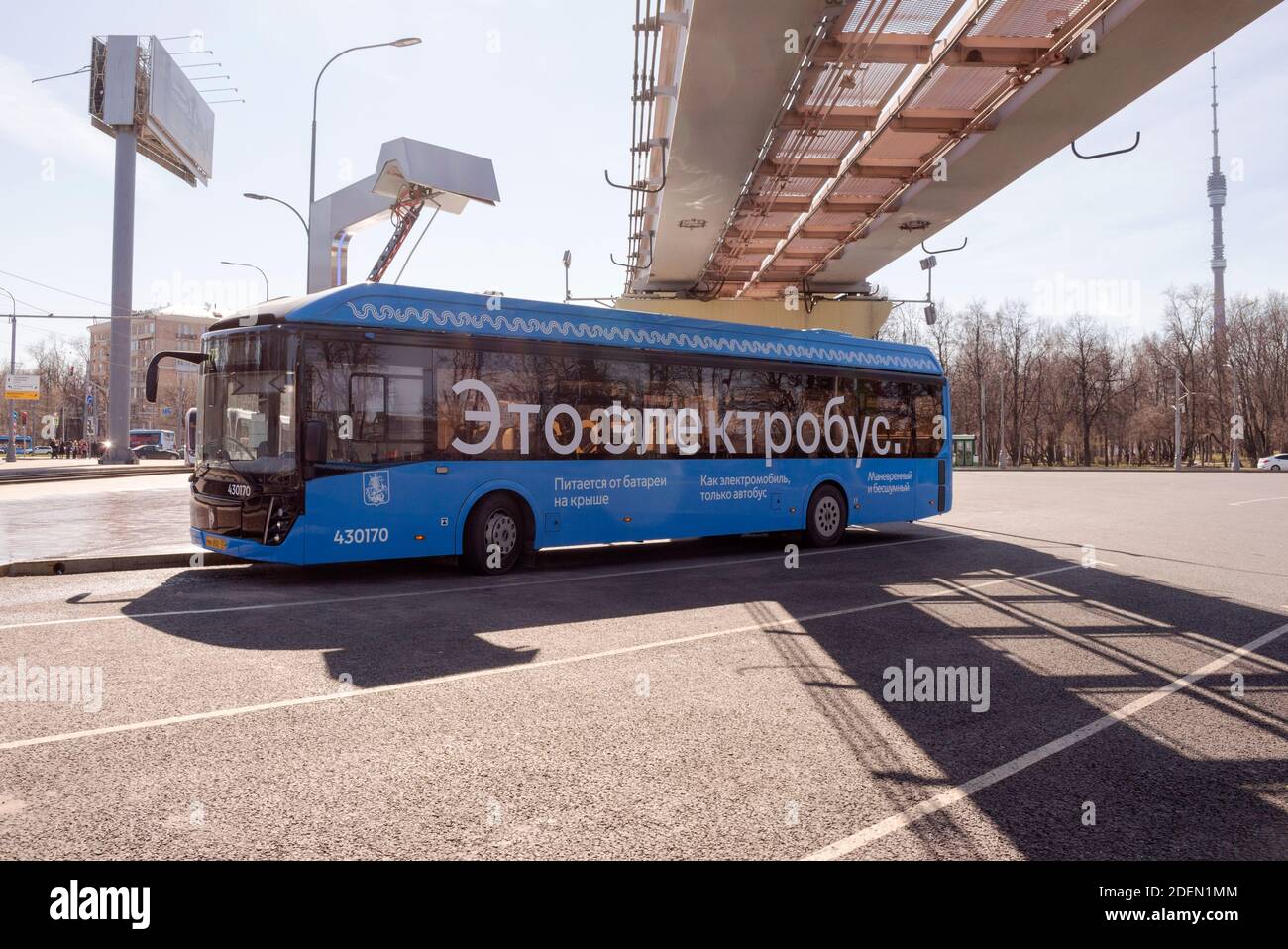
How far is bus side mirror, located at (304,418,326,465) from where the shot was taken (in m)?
9.60

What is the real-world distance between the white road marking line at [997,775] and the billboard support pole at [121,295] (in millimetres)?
46931

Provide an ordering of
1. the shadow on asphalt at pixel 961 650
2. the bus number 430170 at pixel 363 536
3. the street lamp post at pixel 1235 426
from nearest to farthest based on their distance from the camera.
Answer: the shadow on asphalt at pixel 961 650
the bus number 430170 at pixel 363 536
the street lamp post at pixel 1235 426

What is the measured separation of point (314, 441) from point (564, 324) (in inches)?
147

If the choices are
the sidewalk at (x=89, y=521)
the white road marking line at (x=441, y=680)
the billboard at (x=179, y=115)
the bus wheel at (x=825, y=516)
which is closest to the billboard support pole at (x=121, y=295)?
the billboard at (x=179, y=115)

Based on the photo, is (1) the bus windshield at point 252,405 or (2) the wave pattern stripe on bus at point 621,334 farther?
(2) the wave pattern stripe on bus at point 621,334

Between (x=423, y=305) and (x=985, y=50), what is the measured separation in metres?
6.74

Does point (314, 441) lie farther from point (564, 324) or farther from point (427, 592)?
point (564, 324)

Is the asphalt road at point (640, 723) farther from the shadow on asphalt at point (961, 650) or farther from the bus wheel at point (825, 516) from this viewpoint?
the bus wheel at point (825, 516)

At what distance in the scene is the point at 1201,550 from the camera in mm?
13867

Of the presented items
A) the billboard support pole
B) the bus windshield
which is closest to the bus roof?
the bus windshield

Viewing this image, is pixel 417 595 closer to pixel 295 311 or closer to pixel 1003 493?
pixel 295 311

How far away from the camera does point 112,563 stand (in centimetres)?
1091

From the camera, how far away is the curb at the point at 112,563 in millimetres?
10430
